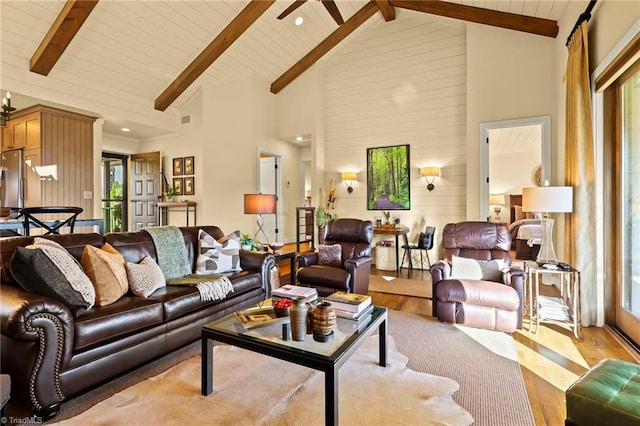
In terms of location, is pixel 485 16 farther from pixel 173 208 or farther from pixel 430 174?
pixel 173 208

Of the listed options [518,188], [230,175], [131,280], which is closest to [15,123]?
[230,175]

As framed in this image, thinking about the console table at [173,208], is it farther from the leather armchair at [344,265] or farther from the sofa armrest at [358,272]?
the sofa armrest at [358,272]

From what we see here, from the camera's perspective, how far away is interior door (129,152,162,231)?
726cm

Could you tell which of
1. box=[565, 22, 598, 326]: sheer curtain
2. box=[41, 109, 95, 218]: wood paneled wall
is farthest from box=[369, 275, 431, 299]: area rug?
box=[41, 109, 95, 218]: wood paneled wall

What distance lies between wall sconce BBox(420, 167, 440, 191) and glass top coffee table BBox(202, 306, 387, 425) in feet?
13.0

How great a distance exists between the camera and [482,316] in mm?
2934

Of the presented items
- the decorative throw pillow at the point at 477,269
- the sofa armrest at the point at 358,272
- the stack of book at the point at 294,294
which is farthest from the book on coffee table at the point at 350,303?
the decorative throw pillow at the point at 477,269

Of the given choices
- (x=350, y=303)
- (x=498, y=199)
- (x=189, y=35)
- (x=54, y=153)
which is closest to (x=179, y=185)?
(x=54, y=153)

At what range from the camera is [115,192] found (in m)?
7.51

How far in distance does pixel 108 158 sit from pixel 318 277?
260 inches

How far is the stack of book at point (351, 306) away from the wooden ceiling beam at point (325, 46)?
17.8ft

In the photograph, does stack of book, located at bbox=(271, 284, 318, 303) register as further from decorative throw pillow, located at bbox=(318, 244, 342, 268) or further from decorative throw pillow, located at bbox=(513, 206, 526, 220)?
decorative throw pillow, located at bbox=(513, 206, 526, 220)

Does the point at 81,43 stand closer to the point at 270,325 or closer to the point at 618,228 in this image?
the point at 270,325

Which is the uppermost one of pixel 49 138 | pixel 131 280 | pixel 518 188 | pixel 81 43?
pixel 81 43
